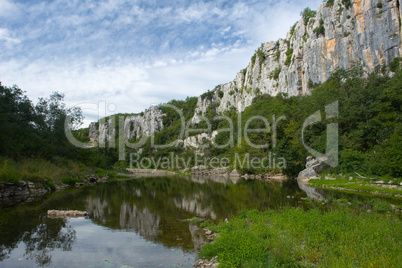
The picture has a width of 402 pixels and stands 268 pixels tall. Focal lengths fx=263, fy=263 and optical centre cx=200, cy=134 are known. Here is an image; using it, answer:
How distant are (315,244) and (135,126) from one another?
166 m

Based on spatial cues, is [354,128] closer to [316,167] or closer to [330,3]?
[316,167]

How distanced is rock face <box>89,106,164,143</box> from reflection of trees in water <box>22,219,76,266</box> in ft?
443

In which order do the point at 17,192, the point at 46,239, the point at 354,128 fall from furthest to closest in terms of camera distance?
the point at 354,128 → the point at 17,192 → the point at 46,239

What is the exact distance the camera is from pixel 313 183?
30.5 metres

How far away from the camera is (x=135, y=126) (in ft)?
546

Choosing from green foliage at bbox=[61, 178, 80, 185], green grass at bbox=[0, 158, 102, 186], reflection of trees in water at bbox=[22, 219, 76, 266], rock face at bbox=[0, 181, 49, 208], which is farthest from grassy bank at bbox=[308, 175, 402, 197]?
green foliage at bbox=[61, 178, 80, 185]

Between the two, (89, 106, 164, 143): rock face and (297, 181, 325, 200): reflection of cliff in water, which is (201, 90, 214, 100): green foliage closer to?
(89, 106, 164, 143): rock face

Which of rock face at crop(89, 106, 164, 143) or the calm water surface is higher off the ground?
rock face at crop(89, 106, 164, 143)

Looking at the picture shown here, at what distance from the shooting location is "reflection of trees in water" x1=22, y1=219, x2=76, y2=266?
819 cm

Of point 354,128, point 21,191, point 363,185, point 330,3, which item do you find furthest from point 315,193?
point 330,3

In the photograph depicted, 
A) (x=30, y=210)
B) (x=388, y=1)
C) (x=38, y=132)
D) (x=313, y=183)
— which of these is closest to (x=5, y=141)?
(x=38, y=132)

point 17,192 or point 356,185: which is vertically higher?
point 17,192

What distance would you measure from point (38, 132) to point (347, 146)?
1547 inches

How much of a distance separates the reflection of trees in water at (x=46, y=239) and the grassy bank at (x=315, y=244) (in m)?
4.96
